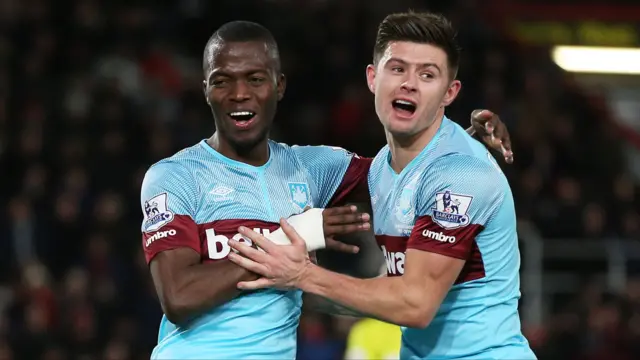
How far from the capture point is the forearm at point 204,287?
182 inches

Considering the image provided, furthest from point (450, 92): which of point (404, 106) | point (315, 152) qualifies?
point (315, 152)

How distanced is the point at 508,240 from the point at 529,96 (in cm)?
956

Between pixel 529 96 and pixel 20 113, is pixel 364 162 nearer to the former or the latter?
pixel 20 113

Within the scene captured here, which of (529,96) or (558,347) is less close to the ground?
(529,96)

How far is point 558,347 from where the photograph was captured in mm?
11461

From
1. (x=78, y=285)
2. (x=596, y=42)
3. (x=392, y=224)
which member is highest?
(x=596, y=42)

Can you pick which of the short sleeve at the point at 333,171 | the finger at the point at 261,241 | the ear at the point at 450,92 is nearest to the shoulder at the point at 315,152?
the short sleeve at the point at 333,171

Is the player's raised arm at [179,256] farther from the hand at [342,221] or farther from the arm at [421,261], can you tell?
the hand at [342,221]

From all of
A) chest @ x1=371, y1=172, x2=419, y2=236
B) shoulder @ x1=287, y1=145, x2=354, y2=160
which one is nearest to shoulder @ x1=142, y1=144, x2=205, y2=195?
shoulder @ x1=287, y1=145, x2=354, y2=160

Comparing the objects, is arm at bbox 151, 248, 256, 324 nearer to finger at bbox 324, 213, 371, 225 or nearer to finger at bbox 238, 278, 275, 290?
finger at bbox 238, 278, 275, 290

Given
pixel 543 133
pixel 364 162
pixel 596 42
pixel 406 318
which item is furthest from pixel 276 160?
pixel 596 42

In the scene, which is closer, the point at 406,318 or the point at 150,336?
the point at 406,318

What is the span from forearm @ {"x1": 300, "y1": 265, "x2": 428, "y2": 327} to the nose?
811 mm

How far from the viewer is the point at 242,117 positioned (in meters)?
4.98
